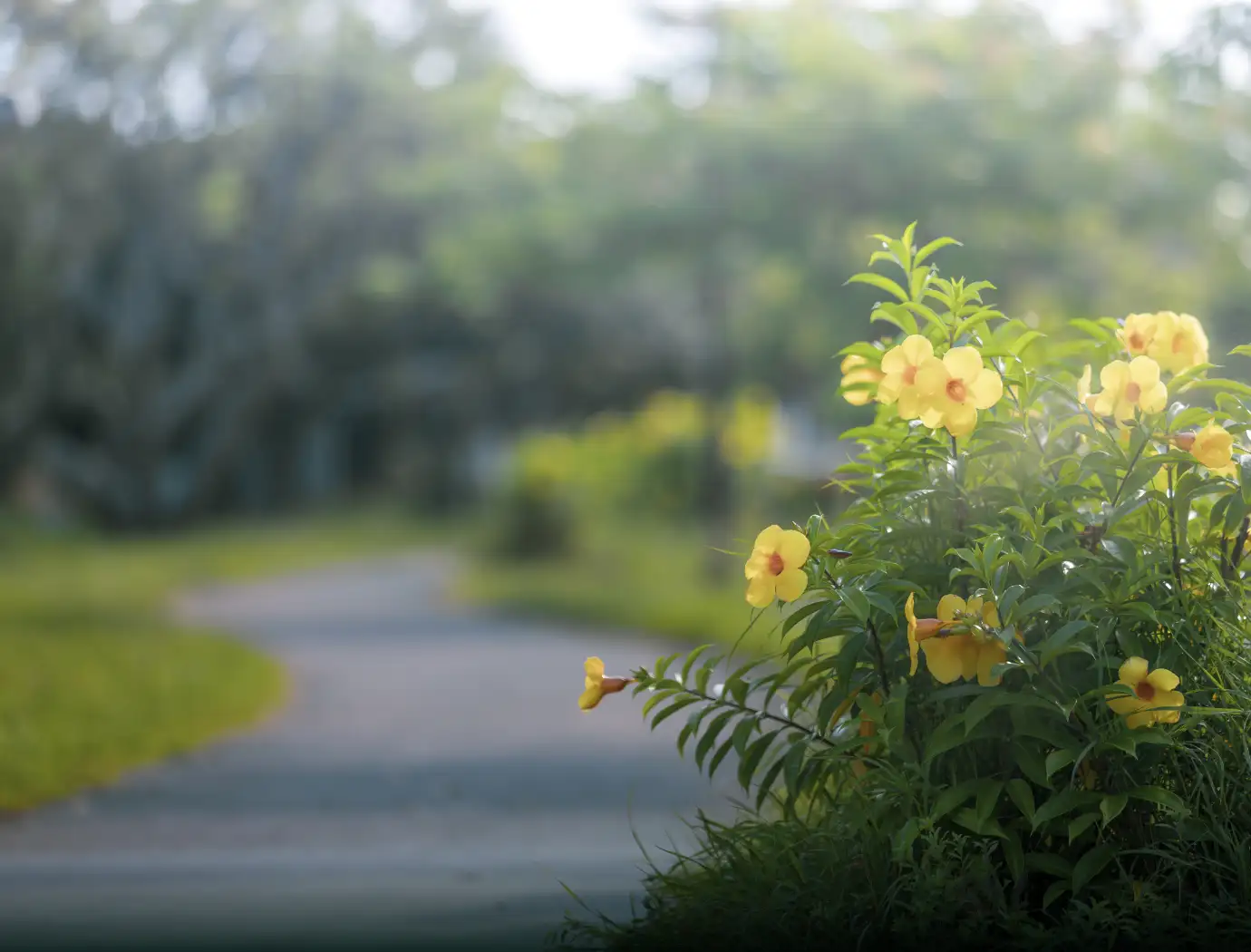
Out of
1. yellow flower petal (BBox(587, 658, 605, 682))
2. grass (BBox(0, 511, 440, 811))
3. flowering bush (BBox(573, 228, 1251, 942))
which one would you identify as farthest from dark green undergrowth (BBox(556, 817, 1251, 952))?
grass (BBox(0, 511, 440, 811))

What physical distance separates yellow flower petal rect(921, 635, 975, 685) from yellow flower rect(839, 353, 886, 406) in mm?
864

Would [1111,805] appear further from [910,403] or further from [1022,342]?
[1022,342]

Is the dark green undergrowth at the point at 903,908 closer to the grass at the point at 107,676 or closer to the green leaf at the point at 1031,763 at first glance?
the green leaf at the point at 1031,763

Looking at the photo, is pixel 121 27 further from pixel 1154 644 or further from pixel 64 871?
pixel 1154 644

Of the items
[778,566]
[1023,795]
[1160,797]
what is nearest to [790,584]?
[778,566]

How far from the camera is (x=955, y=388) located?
10.8ft

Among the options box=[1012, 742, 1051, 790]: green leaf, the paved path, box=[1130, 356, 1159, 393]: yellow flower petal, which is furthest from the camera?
the paved path

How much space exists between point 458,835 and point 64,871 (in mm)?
1454

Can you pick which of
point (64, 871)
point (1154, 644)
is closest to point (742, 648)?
point (64, 871)

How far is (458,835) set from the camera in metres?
→ 5.73

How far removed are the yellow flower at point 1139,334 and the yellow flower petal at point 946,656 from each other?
3.56 ft

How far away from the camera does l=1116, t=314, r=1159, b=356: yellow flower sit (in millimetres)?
3773

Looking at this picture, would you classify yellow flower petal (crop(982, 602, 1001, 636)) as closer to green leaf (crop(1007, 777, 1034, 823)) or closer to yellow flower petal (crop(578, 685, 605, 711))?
green leaf (crop(1007, 777, 1034, 823))

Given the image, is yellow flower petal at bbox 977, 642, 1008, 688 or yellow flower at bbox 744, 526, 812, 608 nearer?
yellow flower petal at bbox 977, 642, 1008, 688
